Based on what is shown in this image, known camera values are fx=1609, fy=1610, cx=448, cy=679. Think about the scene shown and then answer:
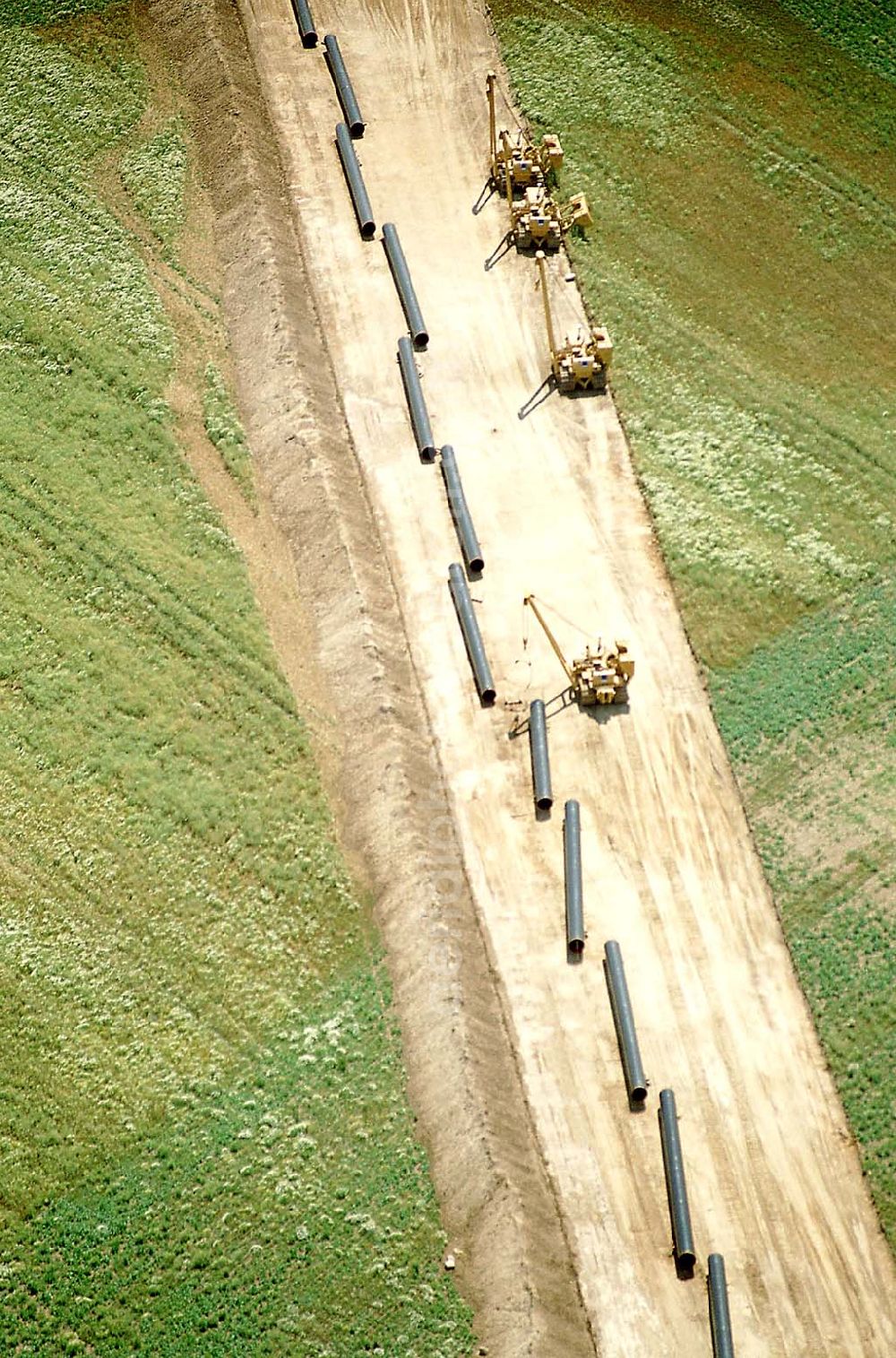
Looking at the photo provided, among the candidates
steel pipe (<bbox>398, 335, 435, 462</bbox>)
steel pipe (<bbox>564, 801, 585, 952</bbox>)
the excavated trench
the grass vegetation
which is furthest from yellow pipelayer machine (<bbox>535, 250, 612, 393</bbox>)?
steel pipe (<bbox>564, 801, 585, 952</bbox>)

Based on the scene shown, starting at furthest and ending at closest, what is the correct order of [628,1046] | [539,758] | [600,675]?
[600,675] < [539,758] < [628,1046]

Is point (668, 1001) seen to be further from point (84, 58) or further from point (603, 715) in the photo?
point (84, 58)

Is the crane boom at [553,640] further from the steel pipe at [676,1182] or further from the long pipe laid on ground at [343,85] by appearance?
the long pipe laid on ground at [343,85]

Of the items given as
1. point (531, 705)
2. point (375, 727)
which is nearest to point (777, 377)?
point (531, 705)

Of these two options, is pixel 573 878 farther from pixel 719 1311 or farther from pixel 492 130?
pixel 492 130

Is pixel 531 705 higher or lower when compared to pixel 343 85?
lower

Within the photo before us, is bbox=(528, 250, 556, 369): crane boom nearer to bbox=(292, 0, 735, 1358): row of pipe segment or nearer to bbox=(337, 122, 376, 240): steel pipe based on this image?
bbox=(292, 0, 735, 1358): row of pipe segment
